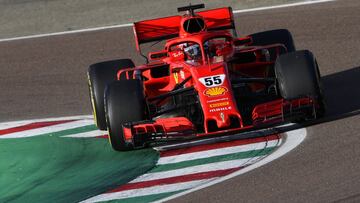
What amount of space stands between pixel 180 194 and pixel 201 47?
3033 millimetres

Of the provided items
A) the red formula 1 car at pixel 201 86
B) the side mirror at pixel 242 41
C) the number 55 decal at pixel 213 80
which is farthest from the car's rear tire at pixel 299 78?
the side mirror at pixel 242 41

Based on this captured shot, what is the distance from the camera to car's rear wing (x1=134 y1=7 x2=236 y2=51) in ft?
47.8

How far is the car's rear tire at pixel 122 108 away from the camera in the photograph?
1257cm

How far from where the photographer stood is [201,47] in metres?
13.5

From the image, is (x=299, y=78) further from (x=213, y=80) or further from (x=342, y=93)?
(x=342, y=93)

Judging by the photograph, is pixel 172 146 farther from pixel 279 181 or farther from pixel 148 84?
pixel 279 181

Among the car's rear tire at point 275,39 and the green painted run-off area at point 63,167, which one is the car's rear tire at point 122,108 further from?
the car's rear tire at point 275,39

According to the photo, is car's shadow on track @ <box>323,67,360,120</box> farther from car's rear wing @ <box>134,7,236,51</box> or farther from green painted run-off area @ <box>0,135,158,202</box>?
green painted run-off area @ <box>0,135,158,202</box>

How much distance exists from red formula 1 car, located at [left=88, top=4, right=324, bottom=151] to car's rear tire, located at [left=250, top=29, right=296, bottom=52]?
3 centimetres

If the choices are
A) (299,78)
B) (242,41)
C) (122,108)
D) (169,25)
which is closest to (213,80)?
(299,78)

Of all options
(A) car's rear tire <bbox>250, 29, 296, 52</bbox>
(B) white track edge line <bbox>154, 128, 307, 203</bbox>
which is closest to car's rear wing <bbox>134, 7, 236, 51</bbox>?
(A) car's rear tire <bbox>250, 29, 296, 52</bbox>

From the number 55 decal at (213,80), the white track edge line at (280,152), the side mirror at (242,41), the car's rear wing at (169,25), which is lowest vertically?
the white track edge line at (280,152)

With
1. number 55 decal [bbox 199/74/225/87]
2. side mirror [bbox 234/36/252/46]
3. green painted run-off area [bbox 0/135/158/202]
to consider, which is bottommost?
green painted run-off area [bbox 0/135/158/202]

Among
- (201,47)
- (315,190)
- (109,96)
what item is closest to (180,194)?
(315,190)
